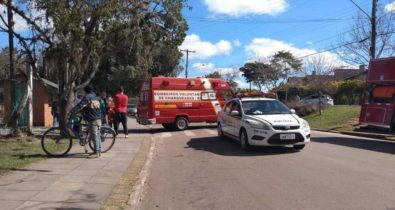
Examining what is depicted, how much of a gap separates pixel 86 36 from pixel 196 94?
344 inches

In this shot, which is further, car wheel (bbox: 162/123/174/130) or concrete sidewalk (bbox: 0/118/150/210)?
car wheel (bbox: 162/123/174/130)

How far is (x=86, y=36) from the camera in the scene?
18.2 m

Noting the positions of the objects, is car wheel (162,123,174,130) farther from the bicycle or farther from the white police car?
the bicycle

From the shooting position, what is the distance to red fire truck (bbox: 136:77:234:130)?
24797 mm

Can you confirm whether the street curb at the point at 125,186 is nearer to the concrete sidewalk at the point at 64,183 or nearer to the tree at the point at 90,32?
the concrete sidewalk at the point at 64,183

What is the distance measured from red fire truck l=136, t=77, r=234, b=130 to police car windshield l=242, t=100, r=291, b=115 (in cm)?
910

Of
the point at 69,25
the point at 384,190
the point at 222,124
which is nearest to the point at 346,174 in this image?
the point at 384,190

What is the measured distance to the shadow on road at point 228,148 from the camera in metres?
14.6

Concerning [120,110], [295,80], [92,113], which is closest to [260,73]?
[295,80]

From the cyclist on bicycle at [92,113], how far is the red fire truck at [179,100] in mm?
11470

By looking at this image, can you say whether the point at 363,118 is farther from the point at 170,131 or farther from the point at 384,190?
the point at 384,190

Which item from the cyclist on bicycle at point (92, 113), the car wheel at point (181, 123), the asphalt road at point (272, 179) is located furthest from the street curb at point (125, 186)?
the car wheel at point (181, 123)

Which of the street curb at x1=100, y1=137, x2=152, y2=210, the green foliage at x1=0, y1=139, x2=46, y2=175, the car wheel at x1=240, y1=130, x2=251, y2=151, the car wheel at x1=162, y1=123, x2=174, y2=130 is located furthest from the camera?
the car wheel at x1=162, y1=123, x2=174, y2=130

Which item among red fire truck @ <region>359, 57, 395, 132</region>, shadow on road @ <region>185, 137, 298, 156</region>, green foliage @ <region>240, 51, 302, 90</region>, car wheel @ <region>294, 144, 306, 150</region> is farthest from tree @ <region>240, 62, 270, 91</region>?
car wheel @ <region>294, 144, 306, 150</region>
